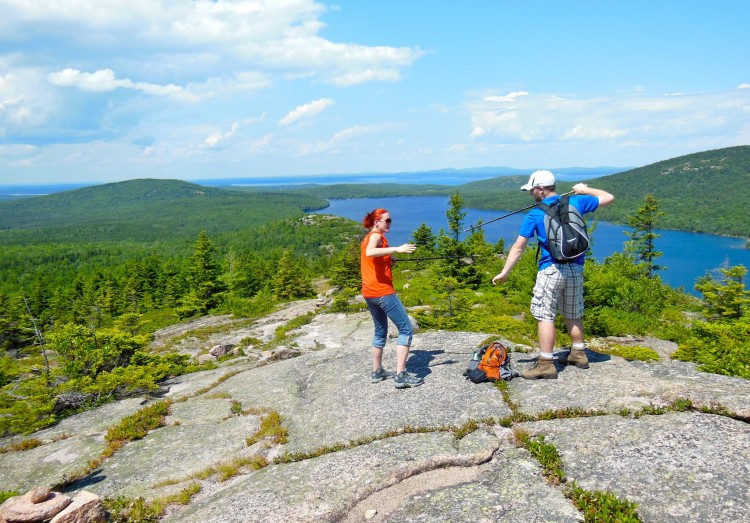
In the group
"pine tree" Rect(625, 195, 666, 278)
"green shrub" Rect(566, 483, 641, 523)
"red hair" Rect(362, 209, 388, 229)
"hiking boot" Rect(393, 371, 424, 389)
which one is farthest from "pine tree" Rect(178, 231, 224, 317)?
"pine tree" Rect(625, 195, 666, 278)

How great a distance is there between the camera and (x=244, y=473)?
609 centimetres

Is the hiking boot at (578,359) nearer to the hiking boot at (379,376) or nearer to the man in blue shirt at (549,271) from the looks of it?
the man in blue shirt at (549,271)

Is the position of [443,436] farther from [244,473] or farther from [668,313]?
[668,313]

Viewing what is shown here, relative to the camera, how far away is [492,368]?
24.0ft

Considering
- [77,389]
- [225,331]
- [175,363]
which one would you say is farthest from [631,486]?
[225,331]

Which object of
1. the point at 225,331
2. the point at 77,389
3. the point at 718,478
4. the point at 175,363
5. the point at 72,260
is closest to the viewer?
the point at 718,478

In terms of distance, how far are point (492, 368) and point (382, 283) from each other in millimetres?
2331

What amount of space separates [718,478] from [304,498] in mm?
4236

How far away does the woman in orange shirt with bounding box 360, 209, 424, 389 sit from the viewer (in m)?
6.82

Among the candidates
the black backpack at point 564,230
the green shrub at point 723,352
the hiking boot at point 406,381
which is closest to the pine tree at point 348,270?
the green shrub at point 723,352

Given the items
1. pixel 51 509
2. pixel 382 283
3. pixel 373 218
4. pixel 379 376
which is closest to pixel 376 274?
pixel 382 283

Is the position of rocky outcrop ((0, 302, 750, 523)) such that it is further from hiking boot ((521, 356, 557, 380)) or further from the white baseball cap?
the white baseball cap

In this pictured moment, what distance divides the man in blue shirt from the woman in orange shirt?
163cm

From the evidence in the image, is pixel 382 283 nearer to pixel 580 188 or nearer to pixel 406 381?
pixel 406 381
